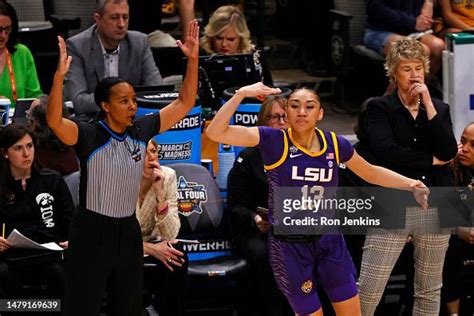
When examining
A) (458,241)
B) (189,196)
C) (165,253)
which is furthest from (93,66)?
(458,241)

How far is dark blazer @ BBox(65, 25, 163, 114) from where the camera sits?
25.1 ft

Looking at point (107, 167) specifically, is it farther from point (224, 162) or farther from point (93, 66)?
point (93, 66)

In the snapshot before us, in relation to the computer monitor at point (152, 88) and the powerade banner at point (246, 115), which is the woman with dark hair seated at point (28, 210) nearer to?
the computer monitor at point (152, 88)

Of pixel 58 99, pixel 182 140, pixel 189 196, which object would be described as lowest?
pixel 189 196

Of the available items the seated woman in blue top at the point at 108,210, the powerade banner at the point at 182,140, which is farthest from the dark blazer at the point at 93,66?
the seated woman in blue top at the point at 108,210

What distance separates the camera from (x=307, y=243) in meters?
5.93

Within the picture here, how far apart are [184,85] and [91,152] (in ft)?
2.02

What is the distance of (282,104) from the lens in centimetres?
688

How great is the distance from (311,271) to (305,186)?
45 cm

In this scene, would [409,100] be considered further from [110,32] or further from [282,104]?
[110,32]

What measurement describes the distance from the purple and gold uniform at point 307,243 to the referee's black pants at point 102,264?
778 mm

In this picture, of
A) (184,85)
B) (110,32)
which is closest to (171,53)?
(110,32)

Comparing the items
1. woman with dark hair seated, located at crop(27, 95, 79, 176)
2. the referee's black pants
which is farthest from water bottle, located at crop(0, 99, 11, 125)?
the referee's black pants

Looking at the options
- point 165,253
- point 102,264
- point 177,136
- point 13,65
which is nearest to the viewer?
point 102,264
